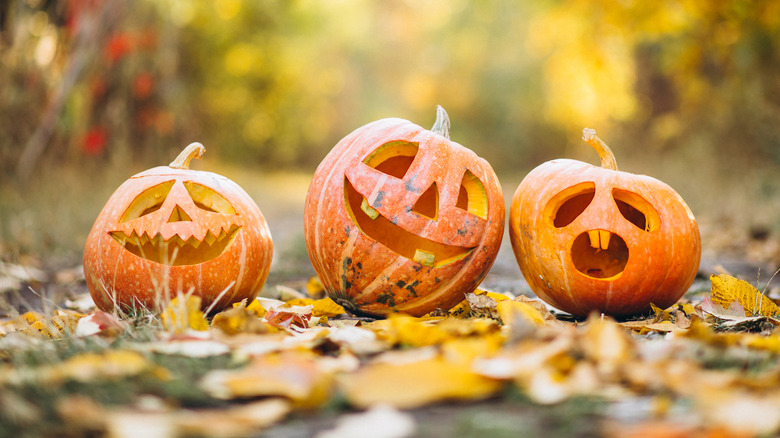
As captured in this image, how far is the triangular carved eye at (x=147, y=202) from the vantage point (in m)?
2.28

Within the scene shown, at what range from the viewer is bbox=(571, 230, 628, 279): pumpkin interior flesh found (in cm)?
243

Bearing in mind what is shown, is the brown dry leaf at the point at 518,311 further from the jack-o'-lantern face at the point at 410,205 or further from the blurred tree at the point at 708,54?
the blurred tree at the point at 708,54

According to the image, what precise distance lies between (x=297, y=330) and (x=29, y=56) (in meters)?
4.90

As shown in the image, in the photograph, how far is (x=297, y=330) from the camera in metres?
1.92

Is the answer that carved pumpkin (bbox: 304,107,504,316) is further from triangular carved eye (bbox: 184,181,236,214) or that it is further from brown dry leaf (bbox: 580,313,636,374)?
brown dry leaf (bbox: 580,313,636,374)

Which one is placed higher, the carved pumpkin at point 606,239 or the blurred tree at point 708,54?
the blurred tree at point 708,54

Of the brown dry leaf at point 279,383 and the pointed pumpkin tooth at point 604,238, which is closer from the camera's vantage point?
the brown dry leaf at point 279,383

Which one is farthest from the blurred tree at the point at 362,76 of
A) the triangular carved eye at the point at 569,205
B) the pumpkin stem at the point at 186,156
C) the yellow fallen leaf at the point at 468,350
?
the yellow fallen leaf at the point at 468,350

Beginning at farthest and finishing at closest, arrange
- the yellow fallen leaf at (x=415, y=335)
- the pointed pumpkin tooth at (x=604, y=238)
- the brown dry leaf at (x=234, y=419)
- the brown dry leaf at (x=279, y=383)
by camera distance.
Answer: the pointed pumpkin tooth at (x=604, y=238) < the yellow fallen leaf at (x=415, y=335) < the brown dry leaf at (x=279, y=383) < the brown dry leaf at (x=234, y=419)

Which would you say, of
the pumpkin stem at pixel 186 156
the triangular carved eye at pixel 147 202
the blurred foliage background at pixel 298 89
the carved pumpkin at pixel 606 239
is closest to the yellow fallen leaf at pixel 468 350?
the carved pumpkin at pixel 606 239

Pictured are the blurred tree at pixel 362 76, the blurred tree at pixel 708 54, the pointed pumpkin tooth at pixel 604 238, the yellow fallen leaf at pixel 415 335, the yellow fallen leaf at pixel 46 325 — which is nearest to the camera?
the yellow fallen leaf at pixel 415 335

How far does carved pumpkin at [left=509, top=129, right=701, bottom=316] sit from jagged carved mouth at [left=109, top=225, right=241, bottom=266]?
1.14 metres

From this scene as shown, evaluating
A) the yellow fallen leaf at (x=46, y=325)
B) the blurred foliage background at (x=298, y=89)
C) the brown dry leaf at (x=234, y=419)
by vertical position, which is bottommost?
the yellow fallen leaf at (x=46, y=325)

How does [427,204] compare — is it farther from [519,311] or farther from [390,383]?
[390,383]
